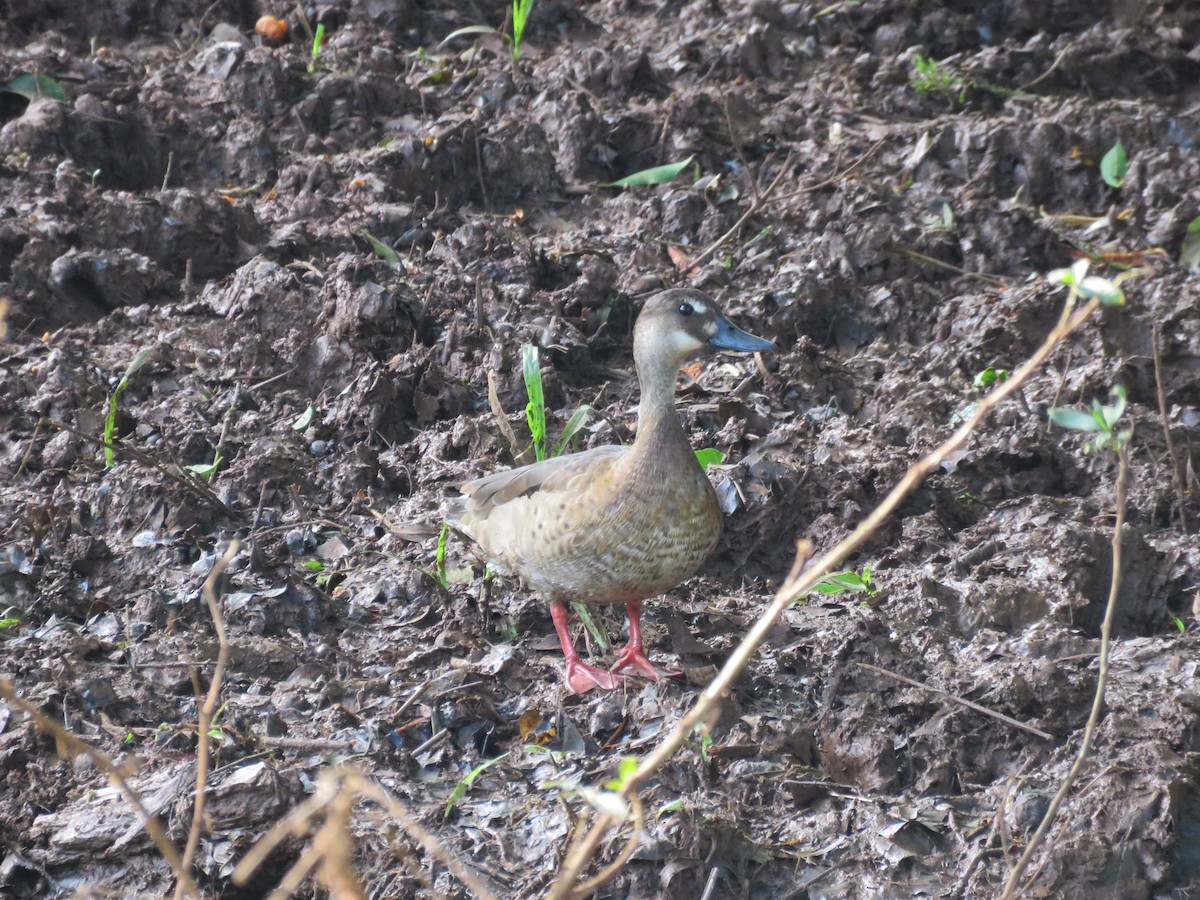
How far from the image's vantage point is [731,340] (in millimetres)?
4766

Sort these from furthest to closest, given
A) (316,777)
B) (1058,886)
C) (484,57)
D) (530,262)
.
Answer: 1. (484,57)
2. (530,262)
3. (316,777)
4. (1058,886)

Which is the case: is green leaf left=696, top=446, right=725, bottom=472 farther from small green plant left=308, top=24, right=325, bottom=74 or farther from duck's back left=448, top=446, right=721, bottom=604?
small green plant left=308, top=24, right=325, bottom=74

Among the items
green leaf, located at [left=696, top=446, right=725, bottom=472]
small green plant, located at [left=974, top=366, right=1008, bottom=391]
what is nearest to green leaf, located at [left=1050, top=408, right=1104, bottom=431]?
green leaf, located at [left=696, top=446, right=725, bottom=472]

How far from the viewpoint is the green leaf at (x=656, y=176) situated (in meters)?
7.37

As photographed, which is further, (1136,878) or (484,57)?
(484,57)

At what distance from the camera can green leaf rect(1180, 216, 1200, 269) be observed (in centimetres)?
642

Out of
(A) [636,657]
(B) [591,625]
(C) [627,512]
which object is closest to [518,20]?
(B) [591,625]

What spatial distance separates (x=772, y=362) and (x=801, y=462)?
2.82 feet

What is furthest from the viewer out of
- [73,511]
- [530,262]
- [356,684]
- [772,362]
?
[530,262]

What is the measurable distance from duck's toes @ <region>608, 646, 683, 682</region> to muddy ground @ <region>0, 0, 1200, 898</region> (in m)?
0.09

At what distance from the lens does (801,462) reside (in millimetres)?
5422

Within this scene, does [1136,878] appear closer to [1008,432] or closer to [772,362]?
[1008,432]

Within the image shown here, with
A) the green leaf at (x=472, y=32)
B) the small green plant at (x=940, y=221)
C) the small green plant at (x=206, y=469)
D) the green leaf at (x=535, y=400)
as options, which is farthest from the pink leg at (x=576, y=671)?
the green leaf at (x=472, y=32)

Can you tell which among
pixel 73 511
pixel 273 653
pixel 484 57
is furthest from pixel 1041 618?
pixel 484 57
